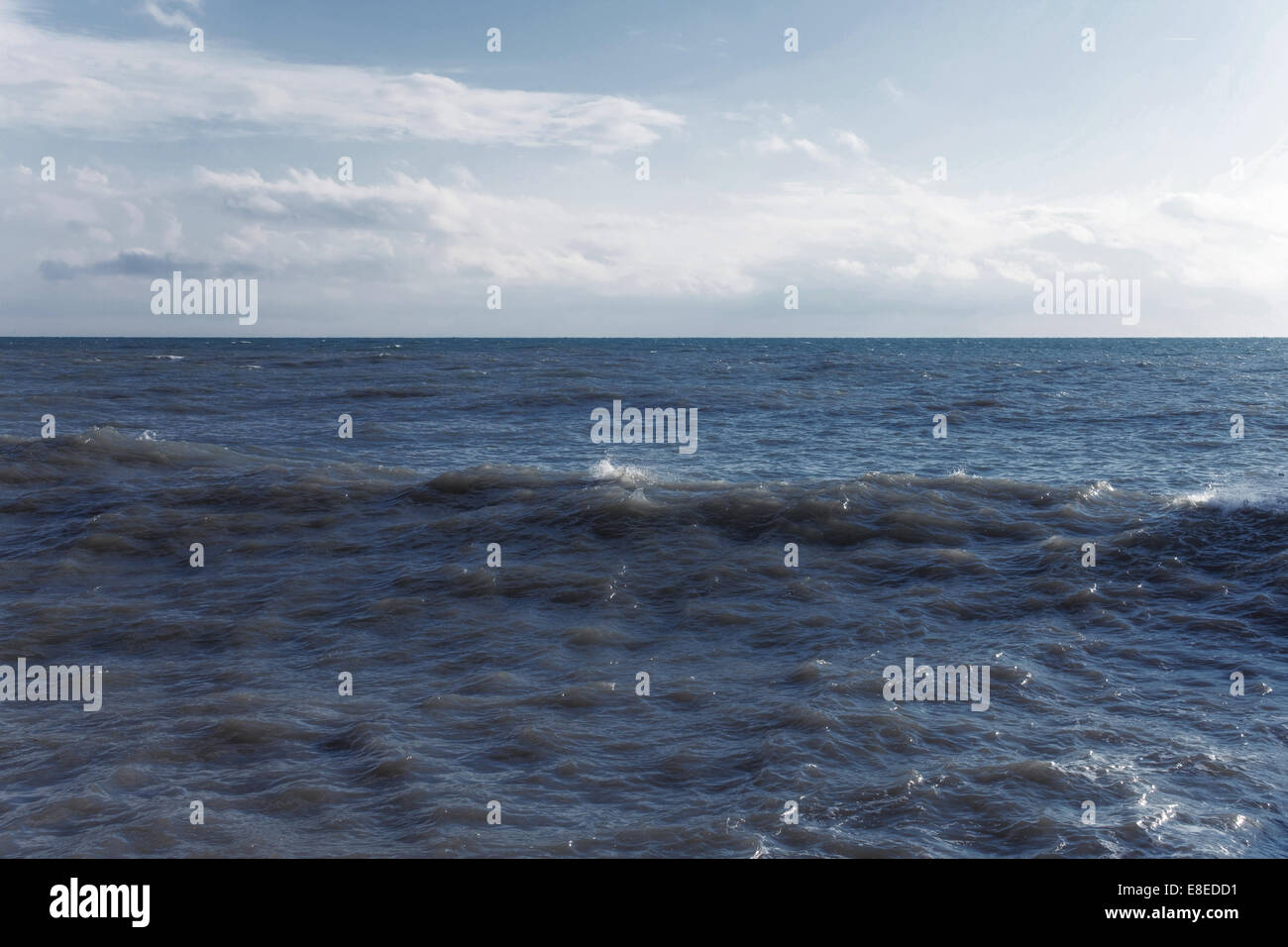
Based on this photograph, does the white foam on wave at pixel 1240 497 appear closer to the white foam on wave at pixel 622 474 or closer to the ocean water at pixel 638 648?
the ocean water at pixel 638 648

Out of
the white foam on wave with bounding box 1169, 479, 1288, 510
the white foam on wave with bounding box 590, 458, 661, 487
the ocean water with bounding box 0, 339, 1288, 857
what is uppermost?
the white foam on wave with bounding box 590, 458, 661, 487

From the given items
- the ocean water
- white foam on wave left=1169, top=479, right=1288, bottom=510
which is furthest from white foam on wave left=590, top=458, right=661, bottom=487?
white foam on wave left=1169, top=479, right=1288, bottom=510

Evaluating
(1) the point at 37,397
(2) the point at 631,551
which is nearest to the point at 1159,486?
(2) the point at 631,551

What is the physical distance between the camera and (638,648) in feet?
37.6

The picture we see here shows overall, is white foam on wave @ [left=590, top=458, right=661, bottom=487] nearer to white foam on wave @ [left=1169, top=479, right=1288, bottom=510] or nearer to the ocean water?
the ocean water

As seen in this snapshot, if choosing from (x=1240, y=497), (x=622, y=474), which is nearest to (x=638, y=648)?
(x=622, y=474)

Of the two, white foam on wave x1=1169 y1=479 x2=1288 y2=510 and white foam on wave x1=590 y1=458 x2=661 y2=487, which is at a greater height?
white foam on wave x1=590 y1=458 x2=661 y2=487

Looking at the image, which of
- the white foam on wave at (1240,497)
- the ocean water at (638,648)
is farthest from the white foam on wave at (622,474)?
the white foam on wave at (1240,497)

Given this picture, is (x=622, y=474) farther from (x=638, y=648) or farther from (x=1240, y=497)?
(x=1240, y=497)

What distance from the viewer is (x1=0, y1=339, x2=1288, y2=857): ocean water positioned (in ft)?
23.8

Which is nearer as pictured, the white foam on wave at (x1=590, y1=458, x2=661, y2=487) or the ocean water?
the ocean water
